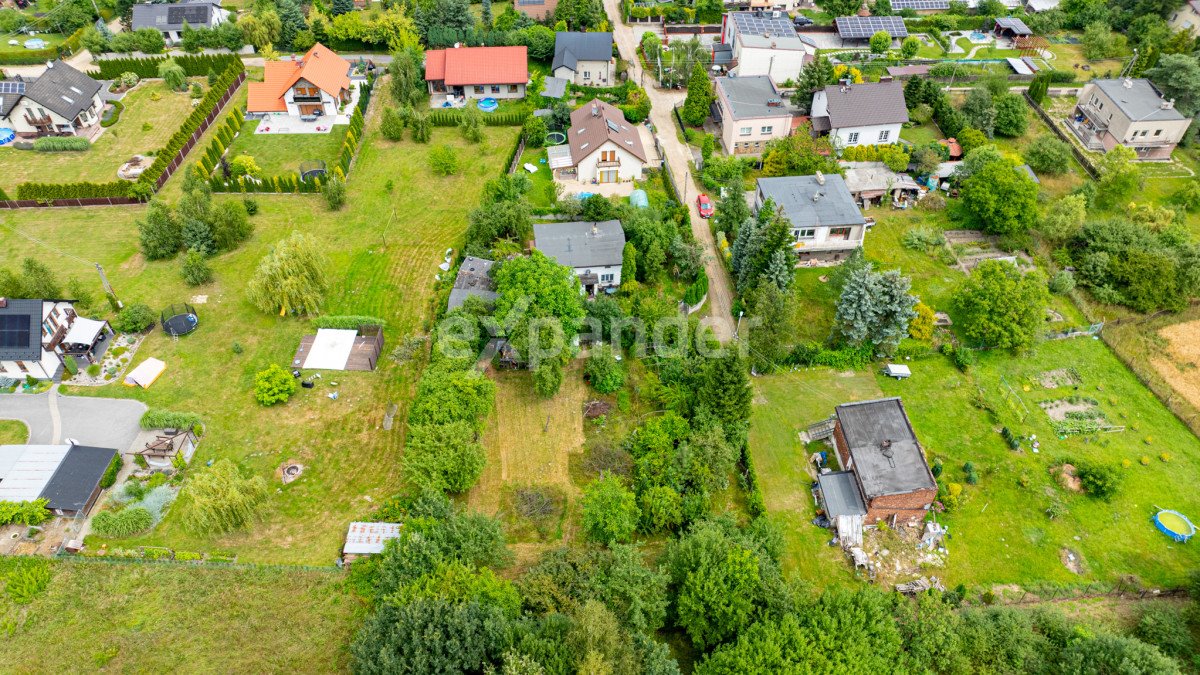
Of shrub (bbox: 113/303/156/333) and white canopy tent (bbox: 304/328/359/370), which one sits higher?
shrub (bbox: 113/303/156/333)

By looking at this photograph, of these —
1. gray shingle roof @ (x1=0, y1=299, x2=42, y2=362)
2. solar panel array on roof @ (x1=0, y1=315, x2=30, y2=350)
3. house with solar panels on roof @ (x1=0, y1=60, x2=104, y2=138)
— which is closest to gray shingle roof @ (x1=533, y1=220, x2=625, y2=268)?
gray shingle roof @ (x1=0, y1=299, x2=42, y2=362)

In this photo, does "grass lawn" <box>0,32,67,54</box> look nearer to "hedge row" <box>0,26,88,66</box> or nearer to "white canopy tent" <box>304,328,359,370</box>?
"hedge row" <box>0,26,88,66</box>

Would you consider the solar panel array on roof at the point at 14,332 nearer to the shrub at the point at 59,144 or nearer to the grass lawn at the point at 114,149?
the grass lawn at the point at 114,149

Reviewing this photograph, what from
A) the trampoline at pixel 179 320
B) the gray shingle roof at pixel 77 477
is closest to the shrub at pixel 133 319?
the trampoline at pixel 179 320

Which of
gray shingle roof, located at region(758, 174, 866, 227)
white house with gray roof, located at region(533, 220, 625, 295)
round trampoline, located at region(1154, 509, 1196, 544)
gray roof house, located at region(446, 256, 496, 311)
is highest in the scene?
gray shingle roof, located at region(758, 174, 866, 227)

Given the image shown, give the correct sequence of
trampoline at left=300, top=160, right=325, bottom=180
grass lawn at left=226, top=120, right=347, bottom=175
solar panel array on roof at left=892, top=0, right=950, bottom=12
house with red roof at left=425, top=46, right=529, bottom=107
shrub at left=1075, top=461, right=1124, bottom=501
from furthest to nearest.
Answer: solar panel array on roof at left=892, top=0, right=950, bottom=12, house with red roof at left=425, top=46, right=529, bottom=107, grass lawn at left=226, top=120, right=347, bottom=175, trampoline at left=300, top=160, right=325, bottom=180, shrub at left=1075, top=461, right=1124, bottom=501

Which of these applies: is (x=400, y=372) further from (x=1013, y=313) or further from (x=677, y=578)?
(x=1013, y=313)

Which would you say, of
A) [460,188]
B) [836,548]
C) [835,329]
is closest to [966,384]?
[835,329]

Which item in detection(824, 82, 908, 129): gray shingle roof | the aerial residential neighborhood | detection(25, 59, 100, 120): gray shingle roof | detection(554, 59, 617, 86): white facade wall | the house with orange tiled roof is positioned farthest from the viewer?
detection(554, 59, 617, 86): white facade wall
